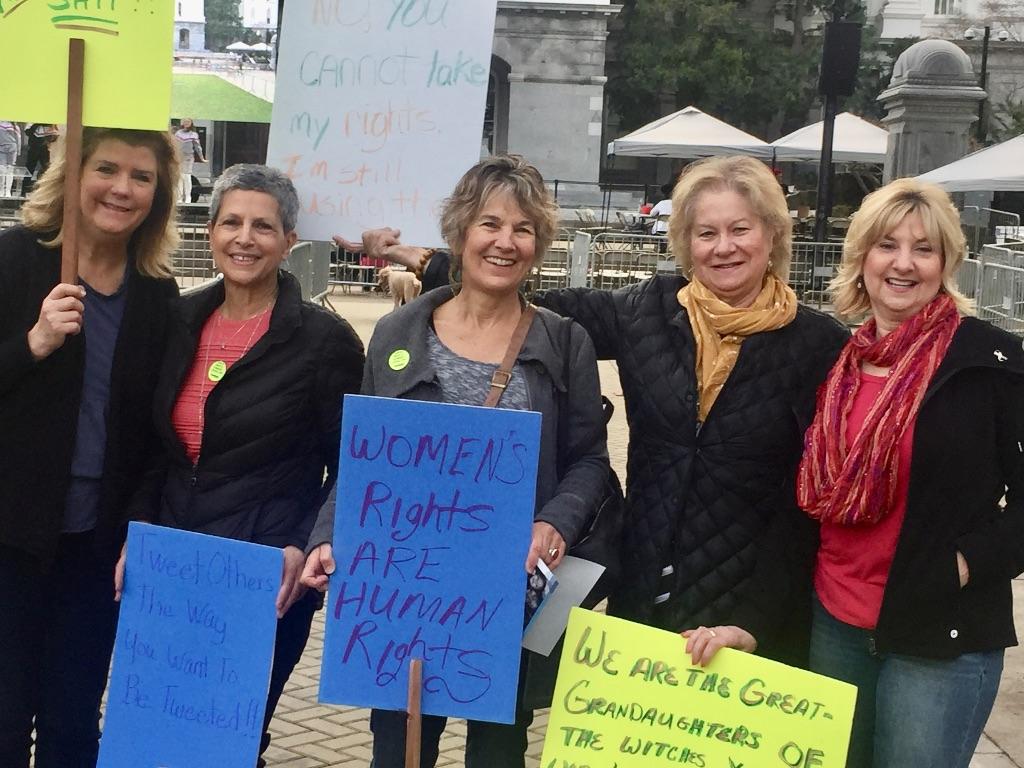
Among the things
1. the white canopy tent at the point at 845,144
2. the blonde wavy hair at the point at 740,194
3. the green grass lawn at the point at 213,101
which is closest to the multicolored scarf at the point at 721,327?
the blonde wavy hair at the point at 740,194

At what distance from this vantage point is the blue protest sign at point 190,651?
3.19 m

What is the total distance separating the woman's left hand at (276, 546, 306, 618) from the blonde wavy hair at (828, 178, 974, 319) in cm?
151

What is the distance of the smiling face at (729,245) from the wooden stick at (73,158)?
149cm

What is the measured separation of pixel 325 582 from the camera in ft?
10.1

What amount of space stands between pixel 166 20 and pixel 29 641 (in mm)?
1598

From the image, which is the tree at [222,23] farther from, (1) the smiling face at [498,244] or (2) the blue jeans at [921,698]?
(2) the blue jeans at [921,698]

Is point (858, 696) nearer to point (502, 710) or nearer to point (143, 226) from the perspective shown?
point (502, 710)

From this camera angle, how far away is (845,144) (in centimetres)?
2542

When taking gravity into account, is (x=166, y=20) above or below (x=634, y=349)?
above

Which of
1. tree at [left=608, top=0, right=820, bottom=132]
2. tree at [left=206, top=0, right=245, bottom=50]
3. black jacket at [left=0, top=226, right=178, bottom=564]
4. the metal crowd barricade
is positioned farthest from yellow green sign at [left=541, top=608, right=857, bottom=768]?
tree at [left=206, top=0, right=245, bottom=50]

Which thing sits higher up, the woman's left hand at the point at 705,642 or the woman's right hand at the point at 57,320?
the woman's right hand at the point at 57,320

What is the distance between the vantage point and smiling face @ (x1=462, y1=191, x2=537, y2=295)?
3215 millimetres

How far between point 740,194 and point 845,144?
76.0 ft

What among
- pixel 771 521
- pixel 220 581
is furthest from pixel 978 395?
pixel 220 581
